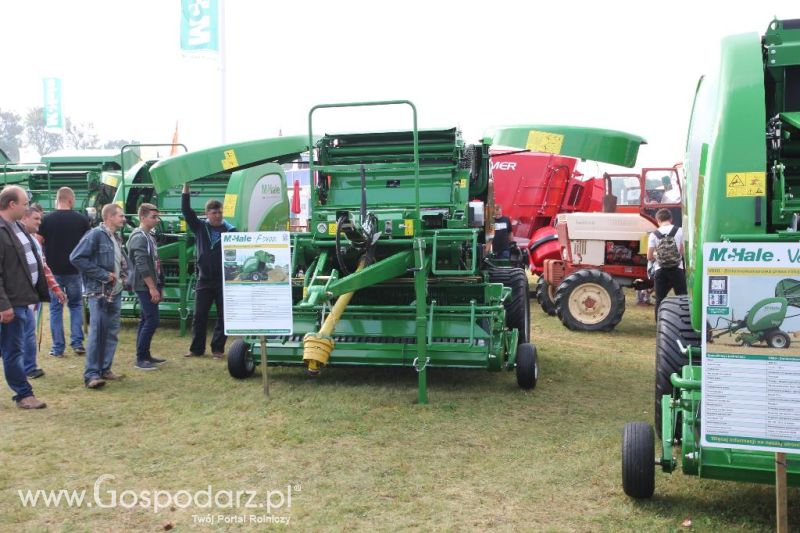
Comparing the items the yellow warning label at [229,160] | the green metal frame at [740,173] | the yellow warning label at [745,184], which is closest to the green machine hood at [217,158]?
the yellow warning label at [229,160]

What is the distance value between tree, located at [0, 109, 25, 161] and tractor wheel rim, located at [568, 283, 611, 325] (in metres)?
65.1

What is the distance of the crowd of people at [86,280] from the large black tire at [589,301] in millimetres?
4560

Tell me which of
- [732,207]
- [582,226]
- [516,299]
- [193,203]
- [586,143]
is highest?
[586,143]

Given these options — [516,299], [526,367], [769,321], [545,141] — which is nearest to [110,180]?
[516,299]

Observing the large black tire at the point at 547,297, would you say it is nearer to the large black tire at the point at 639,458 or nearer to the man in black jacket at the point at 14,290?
the man in black jacket at the point at 14,290

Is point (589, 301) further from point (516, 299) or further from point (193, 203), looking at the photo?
point (193, 203)

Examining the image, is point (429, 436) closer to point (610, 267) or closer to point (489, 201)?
point (489, 201)

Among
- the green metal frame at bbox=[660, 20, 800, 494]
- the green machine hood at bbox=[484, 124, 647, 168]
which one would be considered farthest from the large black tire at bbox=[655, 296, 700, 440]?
the green machine hood at bbox=[484, 124, 647, 168]

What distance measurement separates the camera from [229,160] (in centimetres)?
823

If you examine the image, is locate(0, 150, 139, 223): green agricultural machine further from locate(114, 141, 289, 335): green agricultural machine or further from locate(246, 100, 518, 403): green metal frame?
locate(246, 100, 518, 403): green metal frame

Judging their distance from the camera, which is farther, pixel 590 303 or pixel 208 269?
pixel 590 303

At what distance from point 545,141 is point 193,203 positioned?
5831mm

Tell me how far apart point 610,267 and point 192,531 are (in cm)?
841

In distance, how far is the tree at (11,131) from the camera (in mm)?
64688
